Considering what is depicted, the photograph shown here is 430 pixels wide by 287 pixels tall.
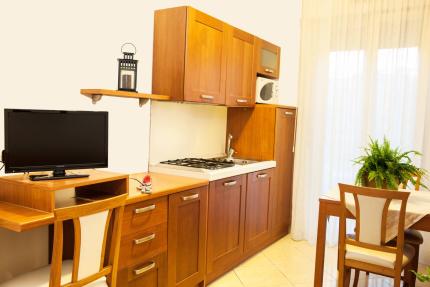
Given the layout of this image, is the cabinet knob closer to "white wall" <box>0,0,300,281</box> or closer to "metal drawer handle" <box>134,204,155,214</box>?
"white wall" <box>0,0,300,281</box>

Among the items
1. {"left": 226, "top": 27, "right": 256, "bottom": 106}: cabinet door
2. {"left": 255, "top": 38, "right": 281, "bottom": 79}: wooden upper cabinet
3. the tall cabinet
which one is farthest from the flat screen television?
{"left": 255, "top": 38, "right": 281, "bottom": 79}: wooden upper cabinet

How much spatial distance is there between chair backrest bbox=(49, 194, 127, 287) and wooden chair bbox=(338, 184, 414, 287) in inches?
55.8

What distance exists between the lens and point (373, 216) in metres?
2.32

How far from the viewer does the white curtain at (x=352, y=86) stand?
3564mm

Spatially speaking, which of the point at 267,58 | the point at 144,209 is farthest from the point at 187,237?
the point at 267,58

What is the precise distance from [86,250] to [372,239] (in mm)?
1713

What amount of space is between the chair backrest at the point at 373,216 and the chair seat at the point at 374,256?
5 centimetres

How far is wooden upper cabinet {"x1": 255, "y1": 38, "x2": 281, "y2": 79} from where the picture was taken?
377cm

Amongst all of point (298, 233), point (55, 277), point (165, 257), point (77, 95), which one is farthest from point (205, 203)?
point (298, 233)

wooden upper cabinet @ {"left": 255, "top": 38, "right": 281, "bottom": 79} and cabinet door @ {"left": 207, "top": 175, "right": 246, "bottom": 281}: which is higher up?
wooden upper cabinet @ {"left": 255, "top": 38, "right": 281, "bottom": 79}

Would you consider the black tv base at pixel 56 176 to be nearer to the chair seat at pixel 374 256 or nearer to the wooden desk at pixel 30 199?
the wooden desk at pixel 30 199

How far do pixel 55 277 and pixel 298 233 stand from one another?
307 cm

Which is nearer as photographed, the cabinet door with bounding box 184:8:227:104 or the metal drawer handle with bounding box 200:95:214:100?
the cabinet door with bounding box 184:8:227:104

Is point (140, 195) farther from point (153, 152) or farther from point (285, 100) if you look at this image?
point (285, 100)
